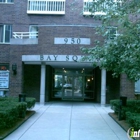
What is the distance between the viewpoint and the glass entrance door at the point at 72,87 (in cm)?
2242

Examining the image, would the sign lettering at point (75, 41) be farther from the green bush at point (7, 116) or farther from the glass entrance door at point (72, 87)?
the green bush at point (7, 116)

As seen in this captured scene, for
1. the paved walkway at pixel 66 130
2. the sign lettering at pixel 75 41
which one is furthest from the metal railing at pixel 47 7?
the paved walkway at pixel 66 130

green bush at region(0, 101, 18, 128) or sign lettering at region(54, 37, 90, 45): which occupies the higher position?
sign lettering at region(54, 37, 90, 45)

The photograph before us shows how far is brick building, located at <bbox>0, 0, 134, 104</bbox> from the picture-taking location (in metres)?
17.0

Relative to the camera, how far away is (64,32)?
1703cm

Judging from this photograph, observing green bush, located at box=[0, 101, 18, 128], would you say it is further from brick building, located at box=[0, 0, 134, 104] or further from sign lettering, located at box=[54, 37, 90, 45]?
sign lettering, located at box=[54, 37, 90, 45]

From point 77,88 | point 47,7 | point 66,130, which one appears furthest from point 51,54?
point 66,130

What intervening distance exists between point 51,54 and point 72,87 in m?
6.27

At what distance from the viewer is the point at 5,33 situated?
796 inches

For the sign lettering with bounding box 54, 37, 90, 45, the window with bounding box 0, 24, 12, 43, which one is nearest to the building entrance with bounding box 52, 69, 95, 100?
the window with bounding box 0, 24, 12, 43

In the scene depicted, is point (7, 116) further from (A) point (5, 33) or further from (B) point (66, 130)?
(A) point (5, 33)

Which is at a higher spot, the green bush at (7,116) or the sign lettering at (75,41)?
the sign lettering at (75,41)

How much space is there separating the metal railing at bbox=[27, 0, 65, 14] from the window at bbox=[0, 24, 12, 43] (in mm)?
2171

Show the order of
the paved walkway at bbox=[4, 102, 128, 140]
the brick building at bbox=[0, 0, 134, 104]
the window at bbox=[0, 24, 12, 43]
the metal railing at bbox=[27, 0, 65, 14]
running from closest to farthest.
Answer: the paved walkway at bbox=[4, 102, 128, 140] → the brick building at bbox=[0, 0, 134, 104] → the window at bbox=[0, 24, 12, 43] → the metal railing at bbox=[27, 0, 65, 14]
